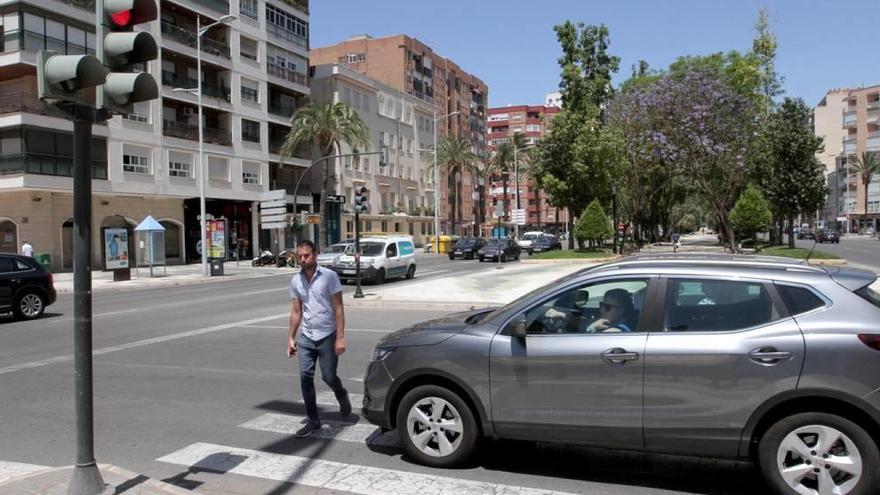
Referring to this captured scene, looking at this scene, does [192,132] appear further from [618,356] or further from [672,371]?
[672,371]

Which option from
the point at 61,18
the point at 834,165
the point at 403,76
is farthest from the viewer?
the point at 834,165

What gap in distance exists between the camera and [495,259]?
139 feet

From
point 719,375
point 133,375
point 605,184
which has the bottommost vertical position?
point 133,375

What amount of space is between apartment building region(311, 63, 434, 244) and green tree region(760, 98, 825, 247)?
32626mm

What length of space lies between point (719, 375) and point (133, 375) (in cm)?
746

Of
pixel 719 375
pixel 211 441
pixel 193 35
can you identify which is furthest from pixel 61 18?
pixel 719 375

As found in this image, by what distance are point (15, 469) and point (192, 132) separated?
1628 inches

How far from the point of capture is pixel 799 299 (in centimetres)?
442

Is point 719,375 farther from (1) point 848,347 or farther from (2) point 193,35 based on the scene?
(2) point 193,35

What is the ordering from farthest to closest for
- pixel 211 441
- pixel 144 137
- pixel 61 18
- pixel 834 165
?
1. pixel 834 165
2. pixel 144 137
3. pixel 61 18
4. pixel 211 441

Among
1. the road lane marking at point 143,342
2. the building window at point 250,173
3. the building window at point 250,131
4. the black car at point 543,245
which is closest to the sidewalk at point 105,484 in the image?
the road lane marking at point 143,342

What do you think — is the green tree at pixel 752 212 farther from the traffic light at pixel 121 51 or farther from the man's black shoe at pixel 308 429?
the traffic light at pixel 121 51

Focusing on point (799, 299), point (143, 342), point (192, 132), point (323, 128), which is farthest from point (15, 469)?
point (323, 128)

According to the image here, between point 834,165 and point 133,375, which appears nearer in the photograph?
point 133,375
